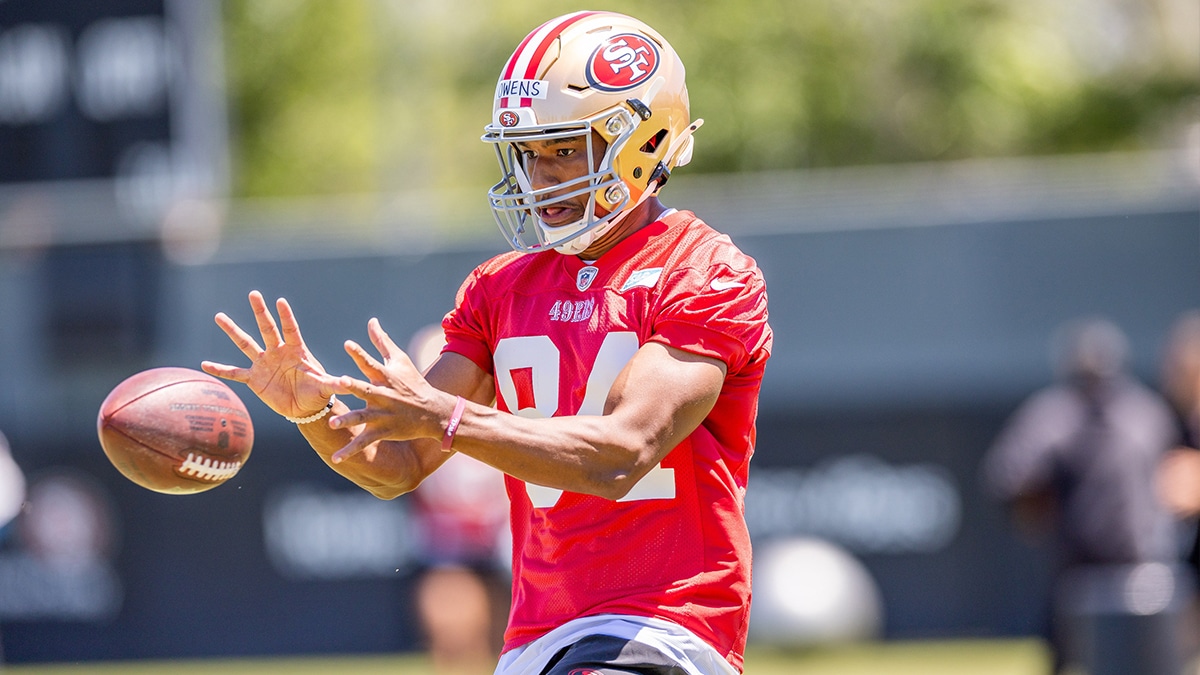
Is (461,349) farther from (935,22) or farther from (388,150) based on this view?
(935,22)

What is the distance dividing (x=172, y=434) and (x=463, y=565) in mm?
5162

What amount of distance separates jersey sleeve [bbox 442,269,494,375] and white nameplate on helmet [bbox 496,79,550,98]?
17.6 inches

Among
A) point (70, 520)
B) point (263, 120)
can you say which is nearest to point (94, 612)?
point (70, 520)

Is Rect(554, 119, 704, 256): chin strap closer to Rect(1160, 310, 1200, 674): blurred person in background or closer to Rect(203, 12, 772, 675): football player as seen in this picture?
Rect(203, 12, 772, 675): football player

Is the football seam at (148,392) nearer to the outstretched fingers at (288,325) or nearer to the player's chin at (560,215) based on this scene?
the outstretched fingers at (288,325)

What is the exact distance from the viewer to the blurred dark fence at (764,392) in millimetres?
11602

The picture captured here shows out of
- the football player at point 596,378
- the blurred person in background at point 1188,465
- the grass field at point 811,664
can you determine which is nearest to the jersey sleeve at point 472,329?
the football player at point 596,378

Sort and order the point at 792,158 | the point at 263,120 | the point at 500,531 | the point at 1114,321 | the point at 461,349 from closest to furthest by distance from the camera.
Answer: the point at 461,349
the point at 500,531
the point at 1114,321
the point at 792,158
the point at 263,120

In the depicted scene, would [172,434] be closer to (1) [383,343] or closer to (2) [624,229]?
(1) [383,343]

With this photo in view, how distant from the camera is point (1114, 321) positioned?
11438mm

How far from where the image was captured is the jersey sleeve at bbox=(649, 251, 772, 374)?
3.44 m

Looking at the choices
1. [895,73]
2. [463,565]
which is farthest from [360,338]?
[895,73]

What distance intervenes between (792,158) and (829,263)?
11.7m

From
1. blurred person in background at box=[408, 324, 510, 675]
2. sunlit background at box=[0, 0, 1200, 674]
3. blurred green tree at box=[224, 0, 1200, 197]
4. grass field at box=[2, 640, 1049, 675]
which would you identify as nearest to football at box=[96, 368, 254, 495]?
blurred person in background at box=[408, 324, 510, 675]
